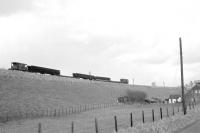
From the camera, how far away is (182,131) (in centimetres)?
2669

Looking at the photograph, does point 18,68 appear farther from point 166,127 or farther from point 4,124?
point 166,127


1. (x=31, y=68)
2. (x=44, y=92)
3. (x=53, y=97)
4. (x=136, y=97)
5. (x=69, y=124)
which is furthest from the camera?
(x=136, y=97)

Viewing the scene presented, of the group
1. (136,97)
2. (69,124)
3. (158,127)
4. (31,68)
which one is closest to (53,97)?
(31,68)

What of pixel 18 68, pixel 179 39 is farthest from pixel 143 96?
pixel 179 39

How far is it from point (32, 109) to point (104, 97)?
41680 millimetres

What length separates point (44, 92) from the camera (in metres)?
75.5

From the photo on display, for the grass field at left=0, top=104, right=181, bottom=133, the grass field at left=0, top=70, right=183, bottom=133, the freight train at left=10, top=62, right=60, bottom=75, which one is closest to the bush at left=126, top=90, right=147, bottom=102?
the grass field at left=0, top=70, right=183, bottom=133

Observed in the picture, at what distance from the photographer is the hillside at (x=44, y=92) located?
60.1 m

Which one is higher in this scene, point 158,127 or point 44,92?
point 44,92

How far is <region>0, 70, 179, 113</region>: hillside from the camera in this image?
60125 millimetres

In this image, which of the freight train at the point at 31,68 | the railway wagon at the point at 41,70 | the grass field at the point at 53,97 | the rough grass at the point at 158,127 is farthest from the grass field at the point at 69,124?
the railway wagon at the point at 41,70

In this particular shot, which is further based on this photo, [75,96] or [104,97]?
[104,97]

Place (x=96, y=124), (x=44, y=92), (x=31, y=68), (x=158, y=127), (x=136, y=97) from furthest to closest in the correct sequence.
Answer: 1. (x=136, y=97)
2. (x=31, y=68)
3. (x=44, y=92)
4. (x=158, y=127)
5. (x=96, y=124)

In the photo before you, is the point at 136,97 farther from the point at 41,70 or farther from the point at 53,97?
the point at 53,97
